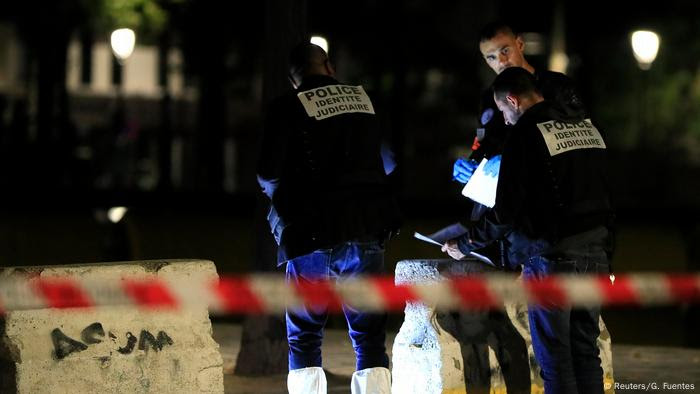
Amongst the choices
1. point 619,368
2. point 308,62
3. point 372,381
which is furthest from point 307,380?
point 619,368

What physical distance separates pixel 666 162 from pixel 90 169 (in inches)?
561

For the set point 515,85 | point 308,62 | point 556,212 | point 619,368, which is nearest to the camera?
point 556,212

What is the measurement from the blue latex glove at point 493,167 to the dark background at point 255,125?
7.40m

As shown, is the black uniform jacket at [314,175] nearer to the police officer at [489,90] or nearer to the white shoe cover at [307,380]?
the white shoe cover at [307,380]

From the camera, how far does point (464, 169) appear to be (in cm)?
712

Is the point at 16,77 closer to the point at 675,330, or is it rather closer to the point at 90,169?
the point at 90,169

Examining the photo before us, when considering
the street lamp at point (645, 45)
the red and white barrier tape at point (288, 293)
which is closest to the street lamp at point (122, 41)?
the street lamp at point (645, 45)

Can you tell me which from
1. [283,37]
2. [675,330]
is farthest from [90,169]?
[283,37]

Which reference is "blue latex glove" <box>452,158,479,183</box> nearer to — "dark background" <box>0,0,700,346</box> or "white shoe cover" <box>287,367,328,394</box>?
"white shoe cover" <box>287,367,328,394</box>

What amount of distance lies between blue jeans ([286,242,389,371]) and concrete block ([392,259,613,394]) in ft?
1.23

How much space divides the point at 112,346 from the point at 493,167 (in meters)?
2.18

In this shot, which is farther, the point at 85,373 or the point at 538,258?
the point at 538,258

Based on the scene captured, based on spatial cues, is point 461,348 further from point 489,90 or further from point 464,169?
point 489,90

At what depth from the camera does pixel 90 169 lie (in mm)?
31578
